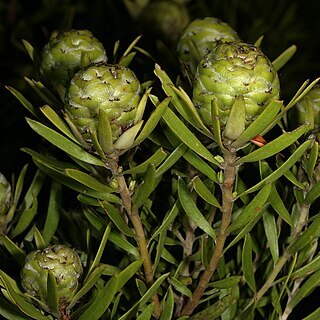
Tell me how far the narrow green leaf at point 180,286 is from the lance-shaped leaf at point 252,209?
0.08m

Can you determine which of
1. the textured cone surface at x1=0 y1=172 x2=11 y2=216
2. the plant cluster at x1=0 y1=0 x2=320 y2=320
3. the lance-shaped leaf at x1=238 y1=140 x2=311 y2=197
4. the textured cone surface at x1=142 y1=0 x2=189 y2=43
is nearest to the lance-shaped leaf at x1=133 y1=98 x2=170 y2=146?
the plant cluster at x1=0 y1=0 x2=320 y2=320

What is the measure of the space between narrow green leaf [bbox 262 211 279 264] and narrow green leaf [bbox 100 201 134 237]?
16 centimetres

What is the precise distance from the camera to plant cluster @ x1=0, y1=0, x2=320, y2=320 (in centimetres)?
68

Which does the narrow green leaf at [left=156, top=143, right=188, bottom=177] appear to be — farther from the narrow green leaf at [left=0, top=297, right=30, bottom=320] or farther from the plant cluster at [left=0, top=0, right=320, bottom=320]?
the narrow green leaf at [left=0, top=297, right=30, bottom=320]

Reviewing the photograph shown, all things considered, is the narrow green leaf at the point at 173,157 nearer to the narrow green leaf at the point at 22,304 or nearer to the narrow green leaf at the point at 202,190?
the narrow green leaf at the point at 202,190

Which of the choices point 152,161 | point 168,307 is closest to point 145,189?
point 152,161

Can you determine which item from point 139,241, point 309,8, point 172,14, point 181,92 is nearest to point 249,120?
point 181,92

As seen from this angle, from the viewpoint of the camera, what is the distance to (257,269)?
917 mm

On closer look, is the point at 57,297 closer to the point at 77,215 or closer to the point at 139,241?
the point at 139,241

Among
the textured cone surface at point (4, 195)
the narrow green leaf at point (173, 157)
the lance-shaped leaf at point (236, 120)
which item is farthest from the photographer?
the textured cone surface at point (4, 195)

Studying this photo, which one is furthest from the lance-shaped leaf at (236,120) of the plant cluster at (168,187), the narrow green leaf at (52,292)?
the narrow green leaf at (52,292)

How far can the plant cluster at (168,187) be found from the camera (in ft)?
2.22

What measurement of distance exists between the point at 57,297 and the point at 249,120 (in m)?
0.25

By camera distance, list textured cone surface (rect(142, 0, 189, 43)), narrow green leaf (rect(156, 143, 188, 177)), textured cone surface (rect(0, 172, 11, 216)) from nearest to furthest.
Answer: narrow green leaf (rect(156, 143, 188, 177)), textured cone surface (rect(0, 172, 11, 216)), textured cone surface (rect(142, 0, 189, 43))
